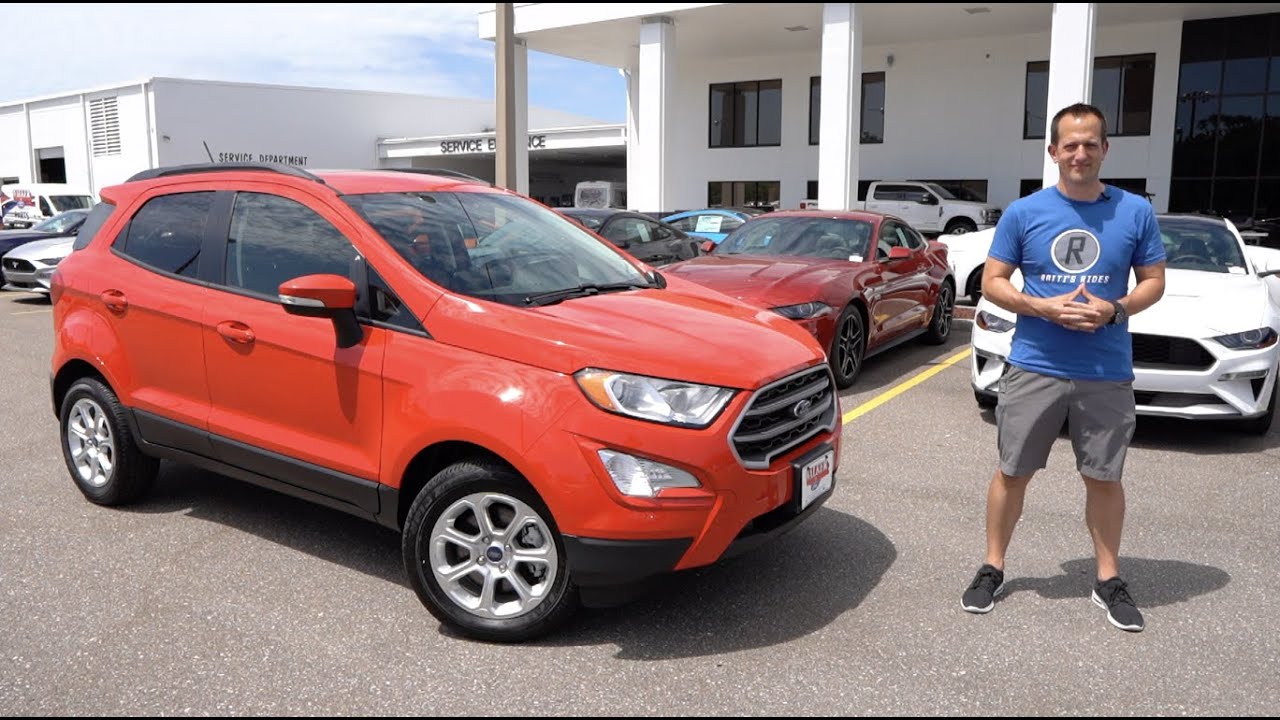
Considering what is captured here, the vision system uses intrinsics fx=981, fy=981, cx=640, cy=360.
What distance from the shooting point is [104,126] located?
42125 mm

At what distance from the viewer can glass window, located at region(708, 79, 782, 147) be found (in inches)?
1235

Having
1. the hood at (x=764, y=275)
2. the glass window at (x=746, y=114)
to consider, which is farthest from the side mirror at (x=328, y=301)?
the glass window at (x=746, y=114)

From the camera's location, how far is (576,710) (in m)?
3.10

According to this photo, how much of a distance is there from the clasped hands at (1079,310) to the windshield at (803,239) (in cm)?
520

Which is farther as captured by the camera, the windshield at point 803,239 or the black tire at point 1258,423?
the windshield at point 803,239

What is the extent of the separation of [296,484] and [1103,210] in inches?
132

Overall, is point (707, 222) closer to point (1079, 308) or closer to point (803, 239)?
point (803, 239)

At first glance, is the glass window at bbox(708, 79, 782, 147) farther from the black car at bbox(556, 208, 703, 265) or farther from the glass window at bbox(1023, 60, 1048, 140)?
the black car at bbox(556, 208, 703, 265)

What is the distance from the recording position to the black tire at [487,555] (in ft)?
11.3

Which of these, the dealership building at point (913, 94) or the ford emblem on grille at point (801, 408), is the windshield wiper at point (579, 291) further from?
the dealership building at point (913, 94)

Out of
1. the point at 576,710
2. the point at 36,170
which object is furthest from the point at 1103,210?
the point at 36,170

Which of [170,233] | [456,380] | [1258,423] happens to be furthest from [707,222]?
[456,380]

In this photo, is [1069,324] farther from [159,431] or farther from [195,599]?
[159,431]

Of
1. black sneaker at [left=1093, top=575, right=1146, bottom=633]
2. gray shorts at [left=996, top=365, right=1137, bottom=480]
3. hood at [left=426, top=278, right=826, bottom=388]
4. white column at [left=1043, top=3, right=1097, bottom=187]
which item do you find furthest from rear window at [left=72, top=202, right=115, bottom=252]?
white column at [left=1043, top=3, right=1097, bottom=187]
